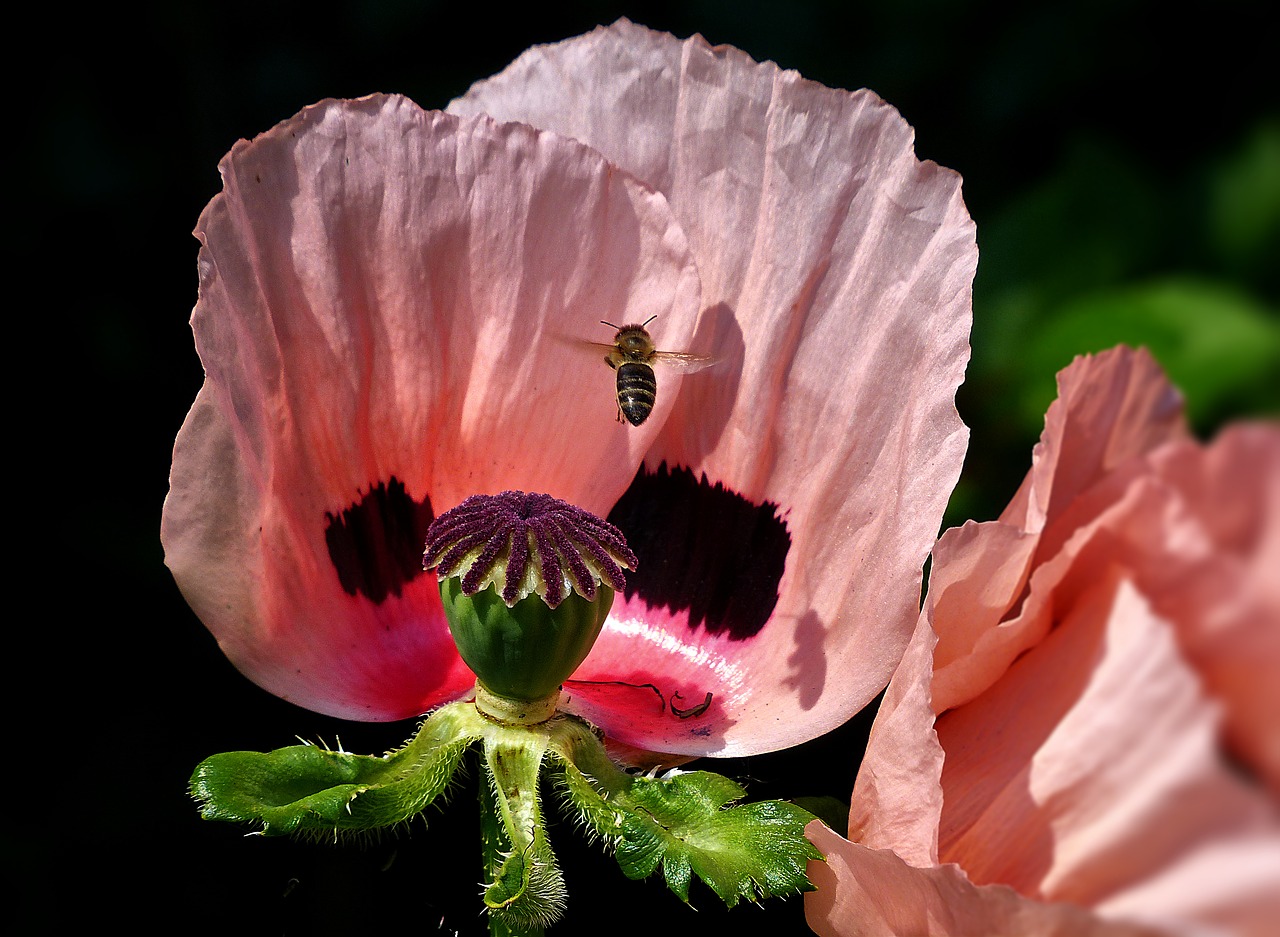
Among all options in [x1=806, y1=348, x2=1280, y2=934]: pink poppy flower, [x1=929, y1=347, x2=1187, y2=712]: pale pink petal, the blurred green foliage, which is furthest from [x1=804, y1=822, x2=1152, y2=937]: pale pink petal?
the blurred green foliage

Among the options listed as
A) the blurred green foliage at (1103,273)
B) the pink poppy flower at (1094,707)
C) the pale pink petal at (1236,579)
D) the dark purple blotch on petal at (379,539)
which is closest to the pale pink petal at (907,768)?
the pink poppy flower at (1094,707)

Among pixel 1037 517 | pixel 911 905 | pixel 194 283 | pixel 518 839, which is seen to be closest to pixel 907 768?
pixel 911 905

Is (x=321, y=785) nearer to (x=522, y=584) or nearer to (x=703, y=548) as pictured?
(x=522, y=584)

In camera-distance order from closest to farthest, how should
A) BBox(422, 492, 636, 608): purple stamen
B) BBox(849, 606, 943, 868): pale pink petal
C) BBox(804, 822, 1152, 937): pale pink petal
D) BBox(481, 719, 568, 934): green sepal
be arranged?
BBox(804, 822, 1152, 937): pale pink petal < BBox(849, 606, 943, 868): pale pink petal < BBox(481, 719, 568, 934): green sepal < BBox(422, 492, 636, 608): purple stamen

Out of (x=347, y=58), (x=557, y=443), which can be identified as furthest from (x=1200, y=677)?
(x=347, y=58)

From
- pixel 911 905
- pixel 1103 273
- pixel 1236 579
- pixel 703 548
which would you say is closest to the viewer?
pixel 1236 579

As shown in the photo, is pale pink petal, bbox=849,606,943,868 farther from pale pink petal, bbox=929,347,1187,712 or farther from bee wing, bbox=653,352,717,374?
bee wing, bbox=653,352,717,374
